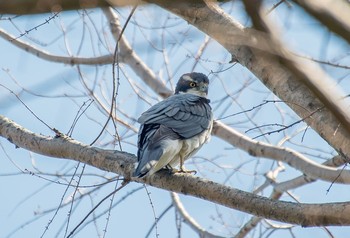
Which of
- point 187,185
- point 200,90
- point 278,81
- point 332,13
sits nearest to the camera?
point 332,13

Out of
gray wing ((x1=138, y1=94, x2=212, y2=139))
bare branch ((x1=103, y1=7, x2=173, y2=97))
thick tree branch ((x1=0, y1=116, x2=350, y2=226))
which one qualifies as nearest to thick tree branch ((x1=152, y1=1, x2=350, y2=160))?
thick tree branch ((x1=0, y1=116, x2=350, y2=226))

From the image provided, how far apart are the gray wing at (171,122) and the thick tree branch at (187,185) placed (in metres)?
0.18

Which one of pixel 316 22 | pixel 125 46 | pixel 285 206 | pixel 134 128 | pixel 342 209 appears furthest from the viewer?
pixel 125 46

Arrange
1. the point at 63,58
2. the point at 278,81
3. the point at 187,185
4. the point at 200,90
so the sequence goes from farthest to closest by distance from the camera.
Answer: the point at 63,58, the point at 200,90, the point at 187,185, the point at 278,81

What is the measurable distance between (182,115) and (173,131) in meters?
0.34

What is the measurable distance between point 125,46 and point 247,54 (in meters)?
3.21

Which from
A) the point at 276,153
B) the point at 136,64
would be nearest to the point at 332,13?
the point at 276,153

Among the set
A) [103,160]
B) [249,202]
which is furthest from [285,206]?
[103,160]

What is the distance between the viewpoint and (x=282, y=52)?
3.52ft

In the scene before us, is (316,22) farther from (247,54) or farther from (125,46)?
(125,46)

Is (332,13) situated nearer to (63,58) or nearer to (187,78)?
(187,78)

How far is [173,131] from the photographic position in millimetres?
4914

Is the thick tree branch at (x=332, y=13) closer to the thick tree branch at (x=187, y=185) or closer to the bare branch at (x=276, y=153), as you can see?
the thick tree branch at (x=187, y=185)

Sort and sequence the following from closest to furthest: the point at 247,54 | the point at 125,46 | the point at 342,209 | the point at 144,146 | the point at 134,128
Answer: the point at 342,209 < the point at 247,54 < the point at 144,146 < the point at 134,128 < the point at 125,46
